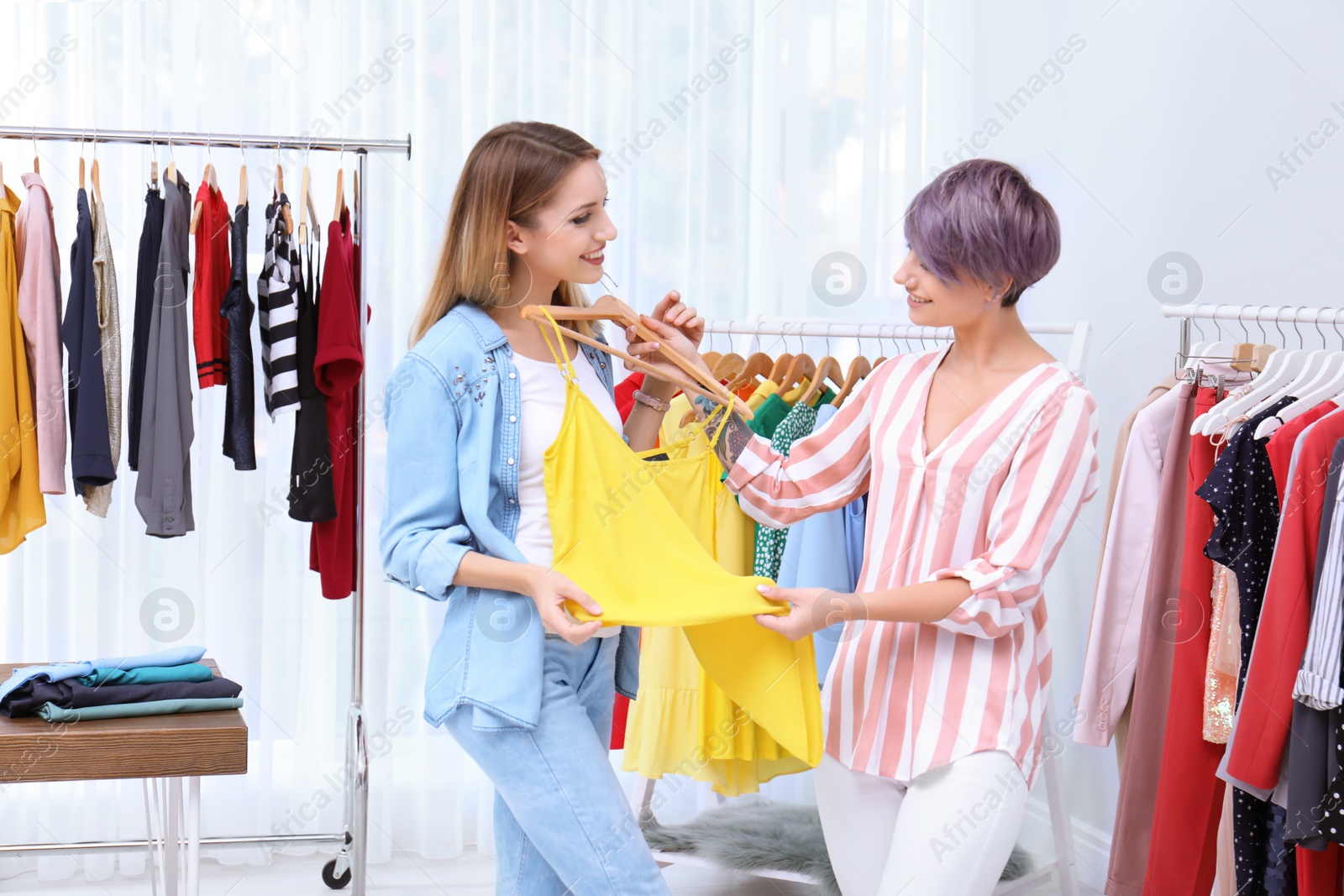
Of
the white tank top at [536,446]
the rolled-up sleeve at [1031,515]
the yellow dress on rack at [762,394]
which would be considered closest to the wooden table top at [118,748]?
the white tank top at [536,446]

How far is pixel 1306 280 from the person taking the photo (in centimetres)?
283

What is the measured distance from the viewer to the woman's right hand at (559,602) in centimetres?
157

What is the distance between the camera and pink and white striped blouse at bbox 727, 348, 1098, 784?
5.59ft

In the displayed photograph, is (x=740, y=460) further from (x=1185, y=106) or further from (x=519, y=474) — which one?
(x=1185, y=106)

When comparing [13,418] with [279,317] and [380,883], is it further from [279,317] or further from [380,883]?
[380,883]

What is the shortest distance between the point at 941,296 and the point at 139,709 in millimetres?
1592

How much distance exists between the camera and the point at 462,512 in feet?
5.64

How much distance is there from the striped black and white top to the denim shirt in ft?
4.49

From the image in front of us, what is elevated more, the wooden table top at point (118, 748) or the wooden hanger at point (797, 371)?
the wooden hanger at point (797, 371)

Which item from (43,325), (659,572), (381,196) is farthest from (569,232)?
(381,196)

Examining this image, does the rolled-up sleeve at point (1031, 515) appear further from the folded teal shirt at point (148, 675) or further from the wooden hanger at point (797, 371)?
the folded teal shirt at point (148, 675)

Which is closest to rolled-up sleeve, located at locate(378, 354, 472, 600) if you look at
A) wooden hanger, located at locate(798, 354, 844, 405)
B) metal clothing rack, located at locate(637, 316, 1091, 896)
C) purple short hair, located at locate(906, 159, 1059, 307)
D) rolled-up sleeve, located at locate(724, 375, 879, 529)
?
rolled-up sleeve, located at locate(724, 375, 879, 529)

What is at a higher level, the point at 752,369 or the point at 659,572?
the point at 752,369

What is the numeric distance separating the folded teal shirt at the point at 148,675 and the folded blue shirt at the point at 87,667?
13 mm
